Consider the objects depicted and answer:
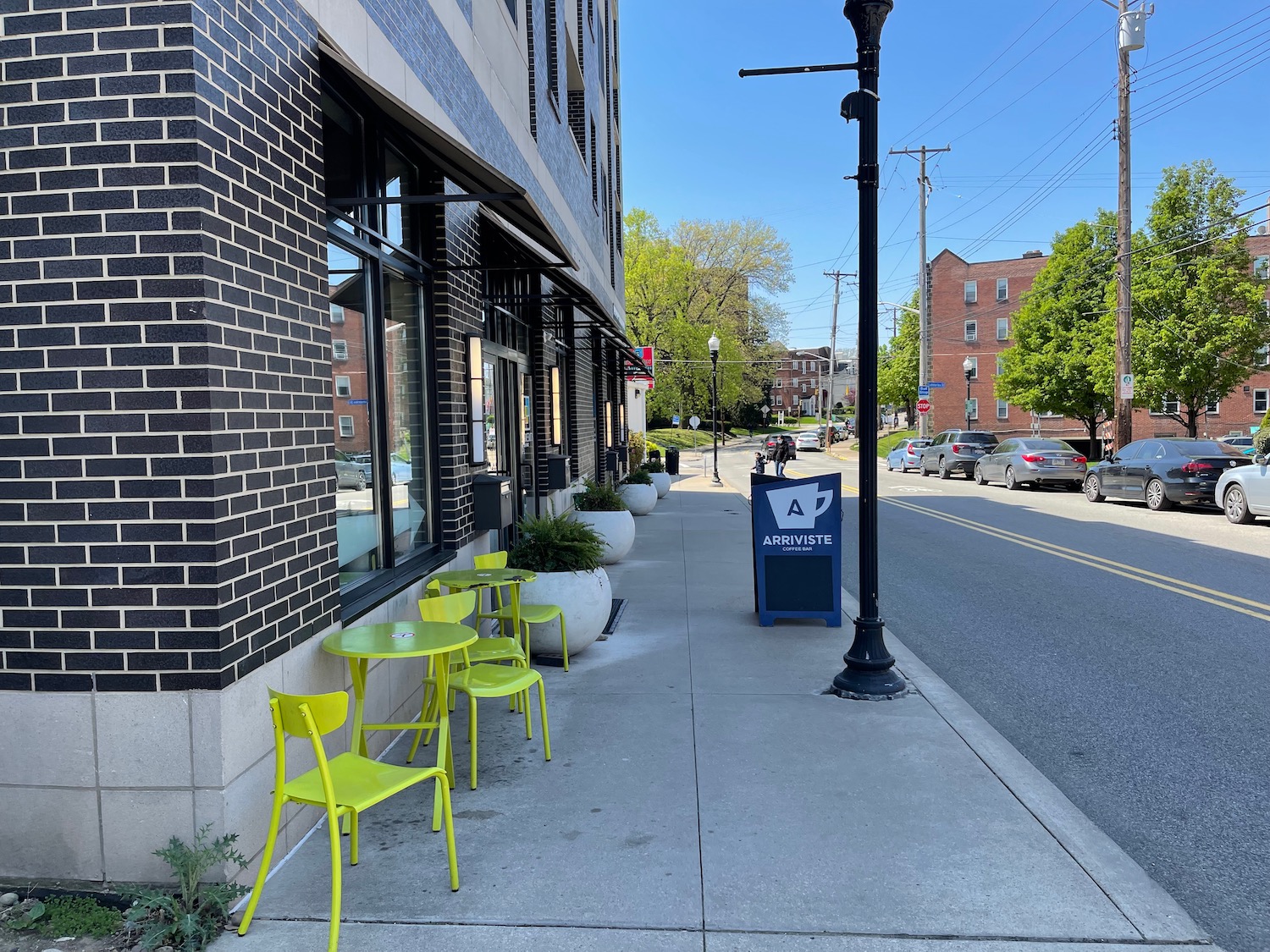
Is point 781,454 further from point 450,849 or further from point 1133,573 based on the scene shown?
point 450,849

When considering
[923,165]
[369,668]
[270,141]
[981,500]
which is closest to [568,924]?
[369,668]

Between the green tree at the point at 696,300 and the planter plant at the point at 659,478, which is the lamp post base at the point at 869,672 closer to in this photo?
the planter plant at the point at 659,478

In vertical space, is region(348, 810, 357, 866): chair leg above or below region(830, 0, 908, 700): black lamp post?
below

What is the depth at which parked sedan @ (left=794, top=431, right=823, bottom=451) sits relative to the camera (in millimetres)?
64562

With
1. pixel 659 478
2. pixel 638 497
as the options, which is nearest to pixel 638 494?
pixel 638 497

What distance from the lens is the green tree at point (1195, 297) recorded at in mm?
27859

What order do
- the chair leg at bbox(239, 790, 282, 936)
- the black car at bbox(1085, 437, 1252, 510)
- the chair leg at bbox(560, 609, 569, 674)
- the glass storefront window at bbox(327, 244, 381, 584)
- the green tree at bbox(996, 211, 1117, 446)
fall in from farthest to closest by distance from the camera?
the green tree at bbox(996, 211, 1117, 446)
the black car at bbox(1085, 437, 1252, 510)
the chair leg at bbox(560, 609, 569, 674)
the glass storefront window at bbox(327, 244, 381, 584)
the chair leg at bbox(239, 790, 282, 936)

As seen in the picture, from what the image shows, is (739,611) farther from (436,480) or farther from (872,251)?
(872,251)

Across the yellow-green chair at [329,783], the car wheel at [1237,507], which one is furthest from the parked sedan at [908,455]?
the yellow-green chair at [329,783]

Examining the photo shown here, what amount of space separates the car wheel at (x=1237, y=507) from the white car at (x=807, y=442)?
4812 centimetres

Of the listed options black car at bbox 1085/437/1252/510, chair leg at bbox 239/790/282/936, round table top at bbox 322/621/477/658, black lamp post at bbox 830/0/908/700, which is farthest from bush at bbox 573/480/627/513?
black car at bbox 1085/437/1252/510

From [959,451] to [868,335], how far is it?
81.6ft

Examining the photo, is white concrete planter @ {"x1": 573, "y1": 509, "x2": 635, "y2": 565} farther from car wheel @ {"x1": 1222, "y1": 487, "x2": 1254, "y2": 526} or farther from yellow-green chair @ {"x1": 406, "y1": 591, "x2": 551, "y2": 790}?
car wheel @ {"x1": 1222, "y1": 487, "x2": 1254, "y2": 526}

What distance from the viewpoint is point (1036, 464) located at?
→ 2278 cm
